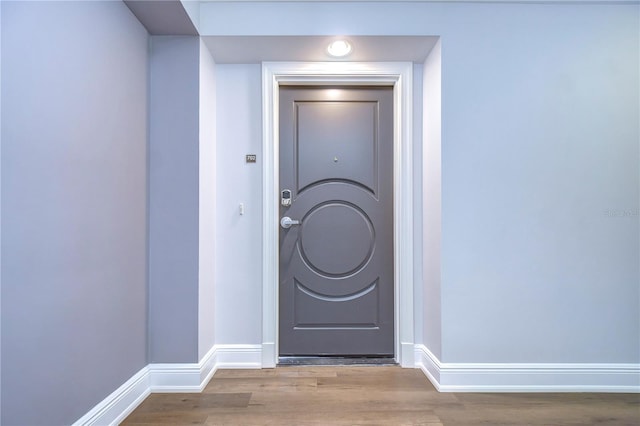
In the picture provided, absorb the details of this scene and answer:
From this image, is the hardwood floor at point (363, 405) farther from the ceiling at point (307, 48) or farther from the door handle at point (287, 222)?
the ceiling at point (307, 48)

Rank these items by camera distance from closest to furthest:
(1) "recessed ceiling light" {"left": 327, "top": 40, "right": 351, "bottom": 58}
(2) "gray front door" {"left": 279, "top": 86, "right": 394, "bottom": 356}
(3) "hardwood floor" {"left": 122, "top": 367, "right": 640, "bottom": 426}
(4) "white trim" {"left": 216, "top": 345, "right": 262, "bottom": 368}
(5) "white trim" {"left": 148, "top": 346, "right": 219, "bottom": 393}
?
(3) "hardwood floor" {"left": 122, "top": 367, "right": 640, "bottom": 426} → (5) "white trim" {"left": 148, "top": 346, "right": 219, "bottom": 393} → (1) "recessed ceiling light" {"left": 327, "top": 40, "right": 351, "bottom": 58} → (4) "white trim" {"left": 216, "top": 345, "right": 262, "bottom": 368} → (2) "gray front door" {"left": 279, "top": 86, "right": 394, "bottom": 356}

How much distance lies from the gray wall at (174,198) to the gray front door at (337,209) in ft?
1.98

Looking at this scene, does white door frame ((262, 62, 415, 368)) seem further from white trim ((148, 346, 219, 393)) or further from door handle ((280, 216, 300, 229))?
white trim ((148, 346, 219, 393))

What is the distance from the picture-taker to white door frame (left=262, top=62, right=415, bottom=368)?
2.30m

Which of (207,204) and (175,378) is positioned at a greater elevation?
(207,204)

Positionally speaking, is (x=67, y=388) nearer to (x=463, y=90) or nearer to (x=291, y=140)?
(x=291, y=140)

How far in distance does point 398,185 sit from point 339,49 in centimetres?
93

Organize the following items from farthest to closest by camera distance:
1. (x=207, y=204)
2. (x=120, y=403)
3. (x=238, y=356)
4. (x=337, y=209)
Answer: (x=337, y=209) → (x=238, y=356) → (x=207, y=204) → (x=120, y=403)

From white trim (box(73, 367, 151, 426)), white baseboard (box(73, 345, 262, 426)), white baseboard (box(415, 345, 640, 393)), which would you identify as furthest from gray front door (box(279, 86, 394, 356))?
white trim (box(73, 367, 151, 426))

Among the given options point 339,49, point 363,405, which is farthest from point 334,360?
point 339,49

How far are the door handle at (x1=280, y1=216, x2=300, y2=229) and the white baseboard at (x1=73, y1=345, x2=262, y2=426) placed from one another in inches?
31.5

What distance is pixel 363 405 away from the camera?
71.2 inches

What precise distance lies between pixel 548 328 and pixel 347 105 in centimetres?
181

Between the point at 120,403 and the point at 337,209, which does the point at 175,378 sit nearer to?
the point at 120,403
